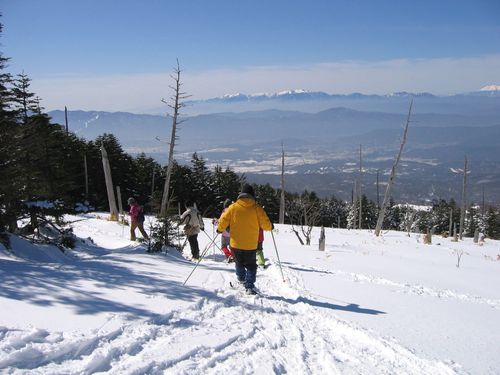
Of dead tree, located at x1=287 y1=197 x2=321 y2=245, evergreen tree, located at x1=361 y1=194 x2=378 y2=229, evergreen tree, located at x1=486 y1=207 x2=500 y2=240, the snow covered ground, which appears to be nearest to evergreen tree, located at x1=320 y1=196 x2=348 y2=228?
evergreen tree, located at x1=361 y1=194 x2=378 y2=229

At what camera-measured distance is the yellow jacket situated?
684cm

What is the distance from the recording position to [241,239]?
686 cm

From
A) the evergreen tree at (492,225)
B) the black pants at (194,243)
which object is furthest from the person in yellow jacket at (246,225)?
the evergreen tree at (492,225)

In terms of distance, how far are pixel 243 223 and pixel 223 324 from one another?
2121mm

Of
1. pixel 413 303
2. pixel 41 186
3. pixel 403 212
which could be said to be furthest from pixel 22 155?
pixel 403 212

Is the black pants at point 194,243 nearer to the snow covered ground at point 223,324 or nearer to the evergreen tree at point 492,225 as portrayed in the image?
the snow covered ground at point 223,324

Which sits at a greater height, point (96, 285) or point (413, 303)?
point (96, 285)

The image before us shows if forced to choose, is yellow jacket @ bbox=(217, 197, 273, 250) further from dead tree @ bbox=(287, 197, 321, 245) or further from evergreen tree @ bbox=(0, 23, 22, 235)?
dead tree @ bbox=(287, 197, 321, 245)

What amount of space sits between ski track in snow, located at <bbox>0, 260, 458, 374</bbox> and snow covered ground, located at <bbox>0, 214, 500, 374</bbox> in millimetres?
12

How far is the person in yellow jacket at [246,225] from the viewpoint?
6.84 metres

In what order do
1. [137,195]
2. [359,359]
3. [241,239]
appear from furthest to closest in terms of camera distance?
[137,195] < [241,239] < [359,359]

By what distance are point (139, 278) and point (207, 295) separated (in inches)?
55.1

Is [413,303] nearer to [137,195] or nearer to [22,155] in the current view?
[22,155]

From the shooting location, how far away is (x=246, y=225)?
6.86 metres
